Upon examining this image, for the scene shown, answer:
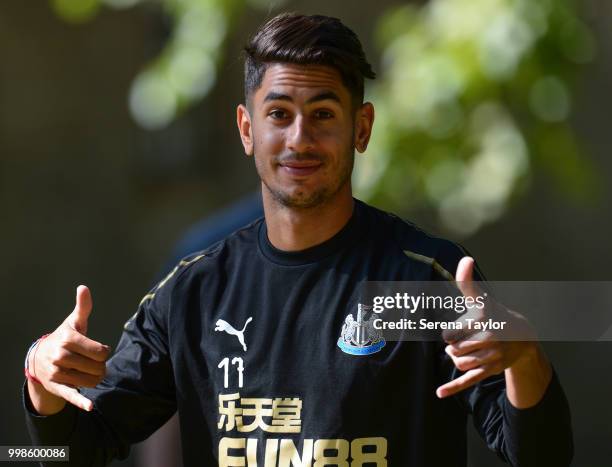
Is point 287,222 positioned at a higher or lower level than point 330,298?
higher

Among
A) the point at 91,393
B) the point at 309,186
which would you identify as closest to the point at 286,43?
the point at 309,186

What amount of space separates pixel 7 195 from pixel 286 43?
619 cm

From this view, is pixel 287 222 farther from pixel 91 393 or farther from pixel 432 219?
pixel 432 219

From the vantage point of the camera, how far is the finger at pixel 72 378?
2.56 m

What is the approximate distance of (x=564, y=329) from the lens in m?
3.44

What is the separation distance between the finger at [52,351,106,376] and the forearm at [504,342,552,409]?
2.91ft

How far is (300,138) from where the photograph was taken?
2652 millimetres

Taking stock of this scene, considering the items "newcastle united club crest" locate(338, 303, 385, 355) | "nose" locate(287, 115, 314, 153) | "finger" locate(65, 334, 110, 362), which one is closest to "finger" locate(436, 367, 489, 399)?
"newcastle united club crest" locate(338, 303, 385, 355)

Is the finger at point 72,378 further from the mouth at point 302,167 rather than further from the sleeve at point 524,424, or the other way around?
the sleeve at point 524,424

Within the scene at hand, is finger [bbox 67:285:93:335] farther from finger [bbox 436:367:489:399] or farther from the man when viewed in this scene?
finger [bbox 436:367:489:399]

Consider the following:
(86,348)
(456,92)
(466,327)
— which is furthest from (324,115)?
(456,92)

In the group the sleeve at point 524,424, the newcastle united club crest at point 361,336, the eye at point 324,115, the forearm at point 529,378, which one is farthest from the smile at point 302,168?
the forearm at point 529,378

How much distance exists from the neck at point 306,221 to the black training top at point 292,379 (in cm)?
3

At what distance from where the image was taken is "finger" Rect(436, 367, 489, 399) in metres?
2.34
